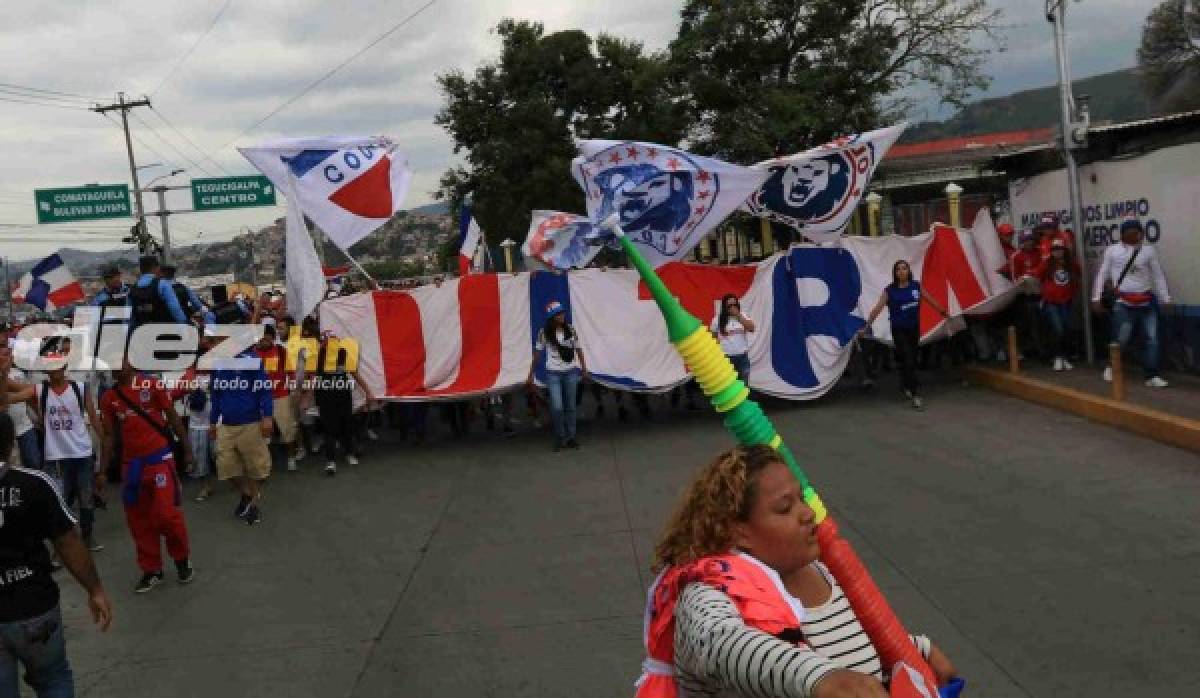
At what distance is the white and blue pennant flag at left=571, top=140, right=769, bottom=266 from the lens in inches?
152

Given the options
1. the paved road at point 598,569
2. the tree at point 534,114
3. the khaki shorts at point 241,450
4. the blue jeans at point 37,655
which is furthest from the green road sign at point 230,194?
the blue jeans at point 37,655

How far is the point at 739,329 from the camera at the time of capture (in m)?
11.3

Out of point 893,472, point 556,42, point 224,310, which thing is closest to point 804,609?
point 893,472

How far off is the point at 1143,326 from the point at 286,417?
30.3 feet

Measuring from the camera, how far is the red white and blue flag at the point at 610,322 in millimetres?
11680

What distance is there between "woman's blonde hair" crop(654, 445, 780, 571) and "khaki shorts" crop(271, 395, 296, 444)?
9406 millimetres

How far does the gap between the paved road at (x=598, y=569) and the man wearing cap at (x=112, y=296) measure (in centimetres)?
248

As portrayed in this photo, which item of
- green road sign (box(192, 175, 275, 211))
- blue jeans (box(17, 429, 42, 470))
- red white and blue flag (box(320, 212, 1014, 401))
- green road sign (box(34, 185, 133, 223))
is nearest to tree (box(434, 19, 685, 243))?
green road sign (box(192, 175, 275, 211))

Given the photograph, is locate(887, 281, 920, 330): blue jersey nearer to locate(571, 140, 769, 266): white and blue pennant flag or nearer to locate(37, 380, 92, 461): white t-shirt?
locate(571, 140, 769, 266): white and blue pennant flag

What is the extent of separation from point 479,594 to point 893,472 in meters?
3.95

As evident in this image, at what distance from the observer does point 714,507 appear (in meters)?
2.15

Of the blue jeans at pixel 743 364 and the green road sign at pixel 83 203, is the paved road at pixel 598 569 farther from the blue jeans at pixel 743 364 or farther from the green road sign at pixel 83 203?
the green road sign at pixel 83 203

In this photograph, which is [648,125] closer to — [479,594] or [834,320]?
[834,320]

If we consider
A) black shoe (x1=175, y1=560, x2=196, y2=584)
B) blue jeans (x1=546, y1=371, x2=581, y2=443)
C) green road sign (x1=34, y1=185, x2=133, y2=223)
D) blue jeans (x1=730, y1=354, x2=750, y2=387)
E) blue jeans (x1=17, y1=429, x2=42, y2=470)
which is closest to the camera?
black shoe (x1=175, y1=560, x2=196, y2=584)
